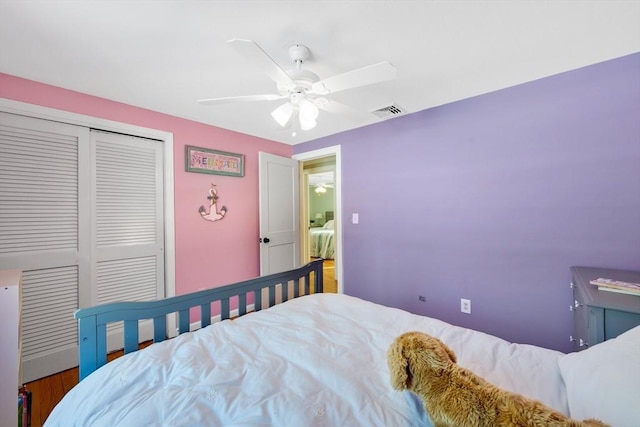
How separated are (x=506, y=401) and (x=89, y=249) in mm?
2889

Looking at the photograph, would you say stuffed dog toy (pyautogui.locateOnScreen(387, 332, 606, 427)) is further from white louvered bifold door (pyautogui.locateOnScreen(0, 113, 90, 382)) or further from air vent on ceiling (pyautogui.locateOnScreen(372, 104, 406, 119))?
white louvered bifold door (pyautogui.locateOnScreen(0, 113, 90, 382))

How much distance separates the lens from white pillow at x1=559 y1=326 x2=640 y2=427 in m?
0.64

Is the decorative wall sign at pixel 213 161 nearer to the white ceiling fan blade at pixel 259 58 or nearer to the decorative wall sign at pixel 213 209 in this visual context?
the decorative wall sign at pixel 213 209

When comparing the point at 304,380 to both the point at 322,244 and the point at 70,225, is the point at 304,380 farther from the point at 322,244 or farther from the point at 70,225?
the point at 322,244

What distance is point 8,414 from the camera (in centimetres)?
134

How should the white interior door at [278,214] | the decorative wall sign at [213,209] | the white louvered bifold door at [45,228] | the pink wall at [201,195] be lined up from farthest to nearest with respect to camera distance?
the white interior door at [278,214]
the decorative wall sign at [213,209]
the pink wall at [201,195]
the white louvered bifold door at [45,228]

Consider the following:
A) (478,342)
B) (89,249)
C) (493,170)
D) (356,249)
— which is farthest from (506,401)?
(89,249)

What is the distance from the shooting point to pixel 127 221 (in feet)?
7.95

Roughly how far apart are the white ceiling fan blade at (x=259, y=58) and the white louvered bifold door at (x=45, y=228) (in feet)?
6.32

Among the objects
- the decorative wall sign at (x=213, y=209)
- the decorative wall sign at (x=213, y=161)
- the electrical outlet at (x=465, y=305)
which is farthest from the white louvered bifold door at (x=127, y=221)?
the electrical outlet at (x=465, y=305)

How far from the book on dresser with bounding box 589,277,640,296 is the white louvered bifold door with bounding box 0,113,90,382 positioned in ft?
11.7

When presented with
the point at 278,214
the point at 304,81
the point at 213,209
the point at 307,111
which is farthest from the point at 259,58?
the point at 278,214

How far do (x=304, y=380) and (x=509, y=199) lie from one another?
213 cm

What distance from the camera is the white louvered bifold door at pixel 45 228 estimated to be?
6.25 ft
